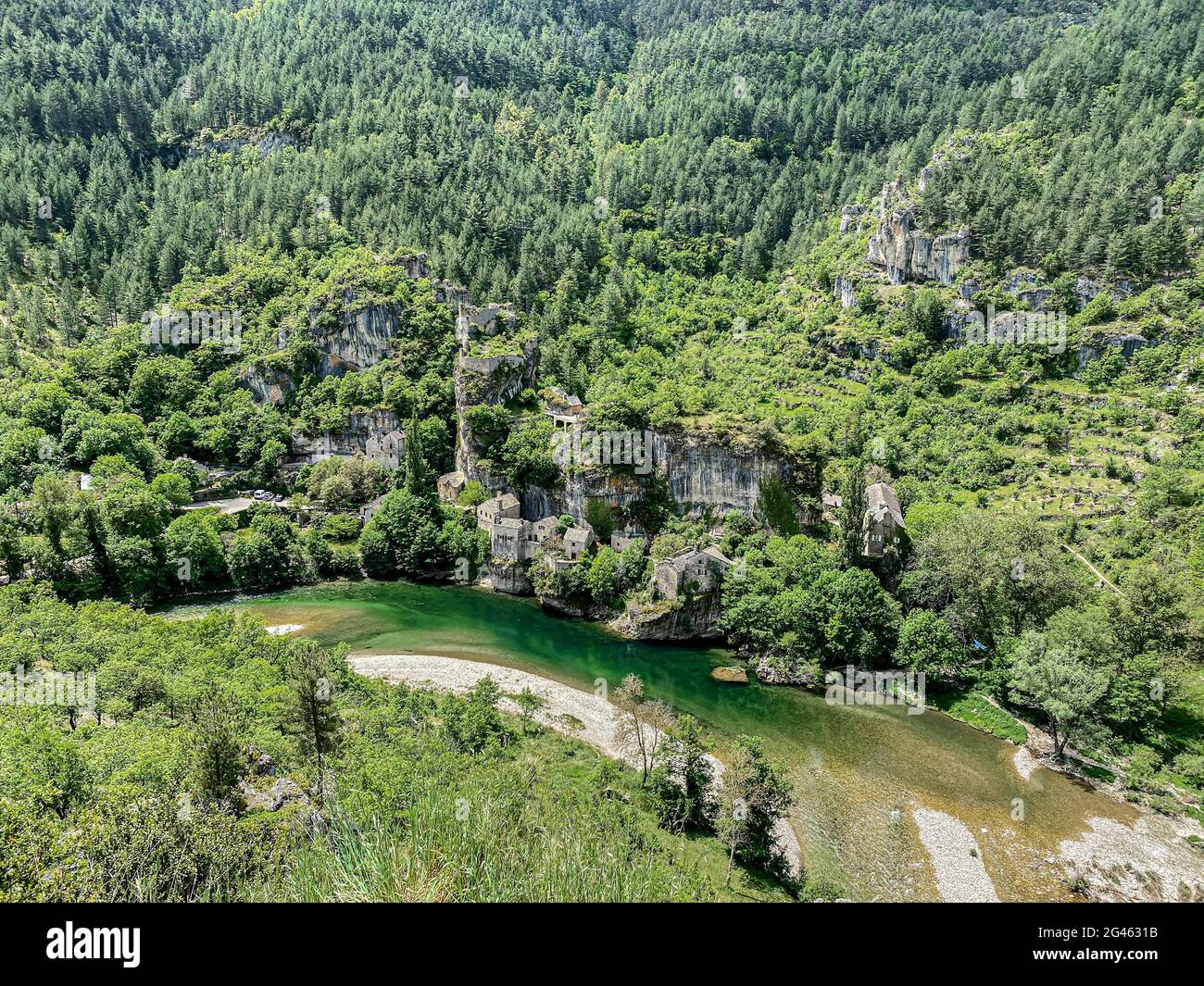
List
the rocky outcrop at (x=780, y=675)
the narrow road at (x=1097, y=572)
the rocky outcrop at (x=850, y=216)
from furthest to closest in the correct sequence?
the rocky outcrop at (x=850, y=216)
the narrow road at (x=1097, y=572)
the rocky outcrop at (x=780, y=675)

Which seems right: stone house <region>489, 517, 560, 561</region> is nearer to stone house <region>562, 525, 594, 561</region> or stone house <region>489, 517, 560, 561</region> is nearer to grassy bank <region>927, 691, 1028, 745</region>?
stone house <region>562, 525, 594, 561</region>

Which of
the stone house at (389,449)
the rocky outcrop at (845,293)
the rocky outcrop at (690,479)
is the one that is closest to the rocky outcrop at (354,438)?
the stone house at (389,449)

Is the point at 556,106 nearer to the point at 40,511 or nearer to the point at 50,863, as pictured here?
the point at 40,511

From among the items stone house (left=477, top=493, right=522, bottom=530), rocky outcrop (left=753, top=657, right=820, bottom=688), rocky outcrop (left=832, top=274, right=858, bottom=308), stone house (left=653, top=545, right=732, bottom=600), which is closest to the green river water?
rocky outcrop (left=753, top=657, right=820, bottom=688)

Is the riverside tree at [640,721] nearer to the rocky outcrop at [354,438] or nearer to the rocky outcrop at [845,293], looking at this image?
the rocky outcrop at [354,438]

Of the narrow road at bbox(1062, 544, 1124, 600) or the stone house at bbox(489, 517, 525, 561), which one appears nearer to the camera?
the narrow road at bbox(1062, 544, 1124, 600)

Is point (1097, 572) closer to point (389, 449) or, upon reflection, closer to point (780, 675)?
point (780, 675)
